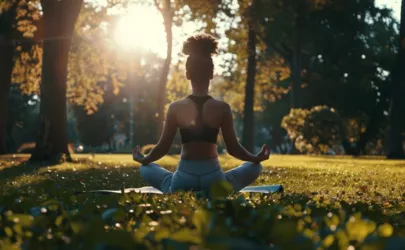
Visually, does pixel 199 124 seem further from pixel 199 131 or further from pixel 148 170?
pixel 148 170

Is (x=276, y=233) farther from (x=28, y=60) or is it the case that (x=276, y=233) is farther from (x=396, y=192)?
(x=28, y=60)

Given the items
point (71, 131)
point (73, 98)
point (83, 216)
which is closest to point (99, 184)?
point (83, 216)

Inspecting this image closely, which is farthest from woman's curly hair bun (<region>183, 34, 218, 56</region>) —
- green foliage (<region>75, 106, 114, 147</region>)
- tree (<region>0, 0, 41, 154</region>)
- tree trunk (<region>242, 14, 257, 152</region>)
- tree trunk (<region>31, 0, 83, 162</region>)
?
green foliage (<region>75, 106, 114, 147</region>)

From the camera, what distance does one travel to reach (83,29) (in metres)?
35.8

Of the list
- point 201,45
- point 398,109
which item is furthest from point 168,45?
point 201,45

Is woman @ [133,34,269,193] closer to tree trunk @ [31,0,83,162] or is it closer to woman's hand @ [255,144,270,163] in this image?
woman's hand @ [255,144,270,163]

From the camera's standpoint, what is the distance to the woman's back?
26.9ft

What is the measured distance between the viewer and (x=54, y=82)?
21.6 meters

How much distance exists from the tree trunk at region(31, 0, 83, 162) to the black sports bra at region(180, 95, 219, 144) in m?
13.6

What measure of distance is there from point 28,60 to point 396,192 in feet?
90.4

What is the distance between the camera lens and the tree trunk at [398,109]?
97.2ft

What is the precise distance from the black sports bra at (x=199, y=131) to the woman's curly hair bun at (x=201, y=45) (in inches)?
21.1

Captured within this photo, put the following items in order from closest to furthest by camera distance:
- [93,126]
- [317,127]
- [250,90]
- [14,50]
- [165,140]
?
[165,140] → [14,50] → [317,127] → [250,90] → [93,126]

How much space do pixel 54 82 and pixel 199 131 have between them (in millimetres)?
14137
